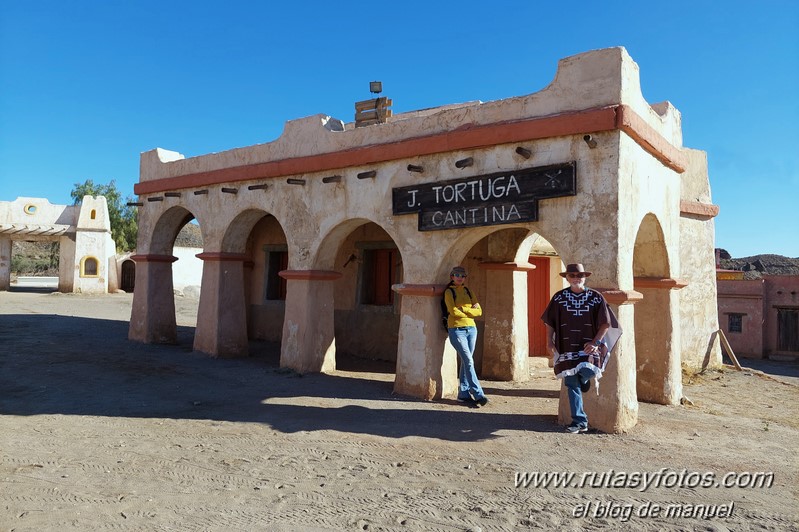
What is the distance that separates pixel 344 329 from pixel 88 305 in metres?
14.2

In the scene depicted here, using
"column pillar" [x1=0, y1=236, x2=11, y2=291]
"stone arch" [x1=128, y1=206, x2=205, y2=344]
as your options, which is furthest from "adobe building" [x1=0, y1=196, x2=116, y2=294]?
"stone arch" [x1=128, y1=206, x2=205, y2=344]

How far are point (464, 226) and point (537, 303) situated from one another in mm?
5128

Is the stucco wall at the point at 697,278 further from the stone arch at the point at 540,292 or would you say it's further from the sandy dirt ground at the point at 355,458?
the stone arch at the point at 540,292

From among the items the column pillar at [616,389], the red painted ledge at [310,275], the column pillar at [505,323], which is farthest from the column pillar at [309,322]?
the column pillar at [616,389]

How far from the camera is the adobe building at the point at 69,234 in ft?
84.8

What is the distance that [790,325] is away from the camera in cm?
1516

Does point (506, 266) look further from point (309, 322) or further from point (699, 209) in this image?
point (699, 209)

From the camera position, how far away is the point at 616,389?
20.9 feet

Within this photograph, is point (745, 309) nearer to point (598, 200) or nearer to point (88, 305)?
point (598, 200)

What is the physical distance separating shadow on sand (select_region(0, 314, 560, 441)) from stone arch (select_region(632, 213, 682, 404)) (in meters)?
1.42

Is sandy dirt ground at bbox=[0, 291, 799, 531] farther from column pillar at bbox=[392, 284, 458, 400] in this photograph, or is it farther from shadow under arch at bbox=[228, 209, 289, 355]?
shadow under arch at bbox=[228, 209, 289, 355]

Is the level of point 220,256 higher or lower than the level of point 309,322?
higher

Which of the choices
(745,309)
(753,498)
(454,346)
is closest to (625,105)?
(454,346)

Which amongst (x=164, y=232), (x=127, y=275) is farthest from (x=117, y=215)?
(x=164, y=232)
